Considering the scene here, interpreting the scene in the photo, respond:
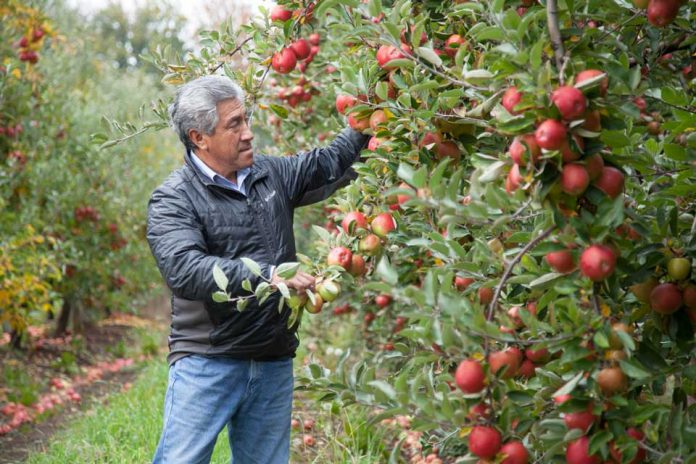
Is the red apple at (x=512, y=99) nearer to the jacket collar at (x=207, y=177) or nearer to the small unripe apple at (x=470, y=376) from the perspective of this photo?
the small unripe apple at (x=470, y=376)

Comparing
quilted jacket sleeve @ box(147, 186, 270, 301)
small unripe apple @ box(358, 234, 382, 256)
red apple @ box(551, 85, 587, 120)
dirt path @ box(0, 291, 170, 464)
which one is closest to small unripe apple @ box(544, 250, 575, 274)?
red apple @ box(551, 85, 587, 120)

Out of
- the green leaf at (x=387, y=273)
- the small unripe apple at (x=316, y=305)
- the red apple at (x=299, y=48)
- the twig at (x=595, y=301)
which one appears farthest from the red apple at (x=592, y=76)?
the red apple at (x=299, y=48)

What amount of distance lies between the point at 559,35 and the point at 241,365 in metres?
1.64

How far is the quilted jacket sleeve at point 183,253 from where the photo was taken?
A: 2275 mm

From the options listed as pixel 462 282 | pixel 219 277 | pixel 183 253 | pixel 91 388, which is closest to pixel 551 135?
pixel 462 282

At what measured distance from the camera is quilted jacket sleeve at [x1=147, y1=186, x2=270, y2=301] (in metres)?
2.28

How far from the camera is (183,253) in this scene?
2430 mm

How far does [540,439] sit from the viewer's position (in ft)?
5.49

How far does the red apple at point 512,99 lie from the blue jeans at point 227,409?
4.96 feet

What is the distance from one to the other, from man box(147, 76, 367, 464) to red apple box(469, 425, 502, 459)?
3.66 ft

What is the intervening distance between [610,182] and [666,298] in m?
0.40

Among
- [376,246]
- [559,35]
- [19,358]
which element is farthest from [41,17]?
[559,35]

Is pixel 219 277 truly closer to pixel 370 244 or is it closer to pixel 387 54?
pixel 370 244

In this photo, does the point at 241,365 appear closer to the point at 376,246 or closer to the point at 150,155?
the point at 376,246
